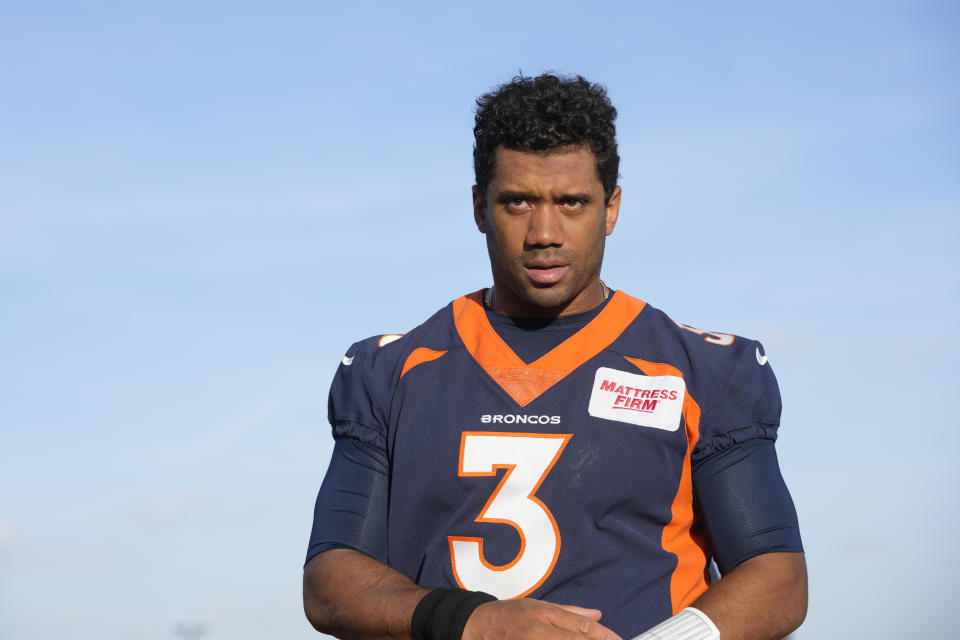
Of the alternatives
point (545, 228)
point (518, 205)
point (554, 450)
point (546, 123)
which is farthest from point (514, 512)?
point (546, 123)

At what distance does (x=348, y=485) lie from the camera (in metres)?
4.86

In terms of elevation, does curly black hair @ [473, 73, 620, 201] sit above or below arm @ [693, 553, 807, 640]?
above

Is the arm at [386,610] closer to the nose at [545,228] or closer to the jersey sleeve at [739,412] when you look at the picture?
the jersey sleeve at [739,412]

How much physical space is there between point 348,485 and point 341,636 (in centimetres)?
66

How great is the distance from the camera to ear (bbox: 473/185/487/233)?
17.0 feet

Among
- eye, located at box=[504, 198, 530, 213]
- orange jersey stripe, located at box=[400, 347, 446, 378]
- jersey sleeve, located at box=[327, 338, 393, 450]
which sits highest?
eye, located at box=[504, 198, 530, 213]

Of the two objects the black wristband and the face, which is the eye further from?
the black wristband

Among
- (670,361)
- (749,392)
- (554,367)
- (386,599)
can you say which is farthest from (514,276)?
(386,599)

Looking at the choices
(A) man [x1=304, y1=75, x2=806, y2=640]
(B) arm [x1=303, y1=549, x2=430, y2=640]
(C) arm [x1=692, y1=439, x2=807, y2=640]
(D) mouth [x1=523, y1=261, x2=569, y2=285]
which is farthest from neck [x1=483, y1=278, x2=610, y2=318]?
(B) arm [x1=303, y1=549, x2=430, y2=640]

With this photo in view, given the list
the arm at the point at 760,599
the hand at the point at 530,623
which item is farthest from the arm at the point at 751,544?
the hand at the point at 530,623

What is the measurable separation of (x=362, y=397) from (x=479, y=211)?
1047 millimetres

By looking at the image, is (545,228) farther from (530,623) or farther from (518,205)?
(530,623)

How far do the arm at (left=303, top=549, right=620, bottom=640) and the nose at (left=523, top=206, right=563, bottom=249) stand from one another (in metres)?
1.54

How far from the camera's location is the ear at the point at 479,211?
5171 mm
